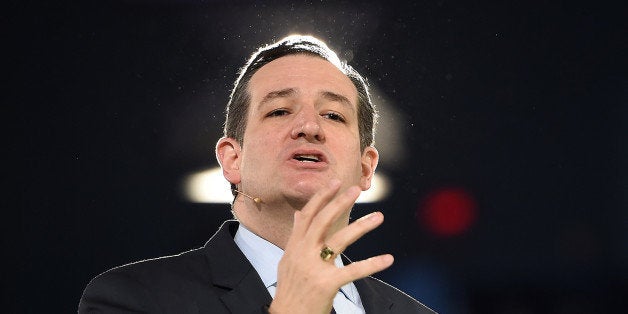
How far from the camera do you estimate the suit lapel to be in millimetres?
1715

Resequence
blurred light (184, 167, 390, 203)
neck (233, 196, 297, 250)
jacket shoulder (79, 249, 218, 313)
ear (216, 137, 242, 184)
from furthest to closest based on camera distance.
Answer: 1. blurred light (184, 167, 390, 203)
2. ear (216, 137, 242, 184)
3. neck (233, 196, 297, 250)
4. jacket shoulder (79, 249, 218, 313)

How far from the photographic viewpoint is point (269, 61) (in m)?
2.13

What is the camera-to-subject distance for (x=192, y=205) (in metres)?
4.15

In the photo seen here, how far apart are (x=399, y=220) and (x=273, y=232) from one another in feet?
8.82

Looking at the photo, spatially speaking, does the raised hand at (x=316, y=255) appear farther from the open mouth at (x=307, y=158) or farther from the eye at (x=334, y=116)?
the eye at (x=334, y=116)

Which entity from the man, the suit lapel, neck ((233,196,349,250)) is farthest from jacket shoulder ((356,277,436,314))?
the suit lapel

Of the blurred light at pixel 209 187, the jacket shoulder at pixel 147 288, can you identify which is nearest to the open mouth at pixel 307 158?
the jacket shoulder at pixel 147 288

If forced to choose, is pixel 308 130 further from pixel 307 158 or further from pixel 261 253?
pixel 261 253

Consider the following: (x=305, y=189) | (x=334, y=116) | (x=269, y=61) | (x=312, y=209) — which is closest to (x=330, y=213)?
(x=312, y=209)

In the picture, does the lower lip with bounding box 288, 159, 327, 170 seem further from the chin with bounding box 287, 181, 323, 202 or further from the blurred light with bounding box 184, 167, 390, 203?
the blurred light with bounding box 184, 167, 390, 203

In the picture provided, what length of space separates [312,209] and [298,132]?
53 cm

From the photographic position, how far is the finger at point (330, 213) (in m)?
1.30

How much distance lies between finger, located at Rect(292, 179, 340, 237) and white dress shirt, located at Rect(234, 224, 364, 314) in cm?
52

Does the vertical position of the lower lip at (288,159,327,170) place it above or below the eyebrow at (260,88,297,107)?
below
